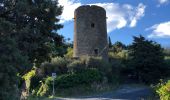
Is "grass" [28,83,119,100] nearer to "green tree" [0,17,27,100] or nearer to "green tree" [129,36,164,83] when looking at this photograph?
"green tree" [129,36,164,83]

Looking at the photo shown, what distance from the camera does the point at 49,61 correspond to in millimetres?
26703

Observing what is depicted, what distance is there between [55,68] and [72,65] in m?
2.11

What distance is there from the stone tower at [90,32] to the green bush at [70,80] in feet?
33.4

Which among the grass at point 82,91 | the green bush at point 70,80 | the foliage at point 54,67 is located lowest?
the grass at point 82,91

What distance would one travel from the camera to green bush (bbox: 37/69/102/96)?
1506 inches

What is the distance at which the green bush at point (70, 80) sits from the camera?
38.2m

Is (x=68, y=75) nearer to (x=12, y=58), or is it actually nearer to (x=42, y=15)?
(x=42, y=15)

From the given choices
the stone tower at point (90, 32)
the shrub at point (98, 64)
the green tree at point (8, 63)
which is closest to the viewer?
the green tree at point (8, 63)

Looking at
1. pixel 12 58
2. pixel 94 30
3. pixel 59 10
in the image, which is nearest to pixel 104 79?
pixel 94 30

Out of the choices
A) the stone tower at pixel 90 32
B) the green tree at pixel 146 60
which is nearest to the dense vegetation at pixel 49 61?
the green tree at pixel 146 60

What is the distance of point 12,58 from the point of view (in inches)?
693

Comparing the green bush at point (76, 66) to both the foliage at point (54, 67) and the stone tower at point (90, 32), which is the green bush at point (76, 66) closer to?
the foliage at point (54, 67)

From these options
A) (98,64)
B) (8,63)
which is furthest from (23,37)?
(98,64)

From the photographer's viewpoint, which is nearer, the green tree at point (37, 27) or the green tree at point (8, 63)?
the green tree at point (8, 63)
